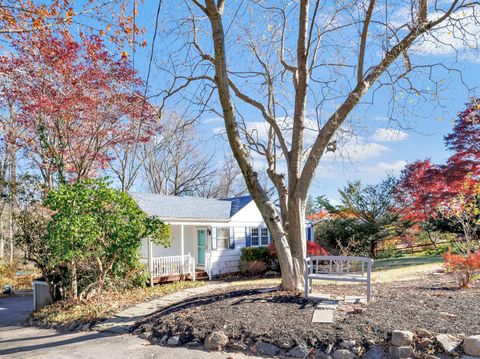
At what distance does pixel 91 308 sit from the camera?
342 inches

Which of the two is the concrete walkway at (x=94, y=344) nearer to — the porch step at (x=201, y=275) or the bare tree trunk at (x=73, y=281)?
the bare tree trunk at (x=73, y=281)

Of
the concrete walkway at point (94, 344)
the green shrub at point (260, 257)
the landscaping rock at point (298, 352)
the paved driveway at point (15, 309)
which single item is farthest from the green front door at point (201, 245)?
the landscaping rock at point (298, 352)

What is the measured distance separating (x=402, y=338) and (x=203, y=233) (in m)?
11.9

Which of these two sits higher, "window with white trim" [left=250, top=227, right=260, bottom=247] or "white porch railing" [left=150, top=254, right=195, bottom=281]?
"window with white trim" [left=250, top=227, right=260, bottom=247]

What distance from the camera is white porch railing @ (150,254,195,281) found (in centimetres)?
1302

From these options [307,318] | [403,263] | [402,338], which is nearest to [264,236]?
[403,263]

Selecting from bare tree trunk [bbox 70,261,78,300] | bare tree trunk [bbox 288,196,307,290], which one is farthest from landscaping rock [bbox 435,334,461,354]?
bare tree trunk [bbox 70,261,78,300]

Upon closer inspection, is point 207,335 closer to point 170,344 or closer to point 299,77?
point 170,344

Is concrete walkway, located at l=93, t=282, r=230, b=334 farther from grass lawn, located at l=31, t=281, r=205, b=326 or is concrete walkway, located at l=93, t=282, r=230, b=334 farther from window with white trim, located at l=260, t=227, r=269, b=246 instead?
window with white trim, located at l=260, t=227, r=269, b=246

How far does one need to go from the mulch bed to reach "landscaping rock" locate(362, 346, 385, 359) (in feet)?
0.50

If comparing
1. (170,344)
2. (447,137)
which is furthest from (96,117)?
(447,137)

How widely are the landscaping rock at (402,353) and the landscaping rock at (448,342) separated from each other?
392 mm

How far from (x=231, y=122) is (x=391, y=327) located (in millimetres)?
4531

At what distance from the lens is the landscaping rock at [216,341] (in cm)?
541
